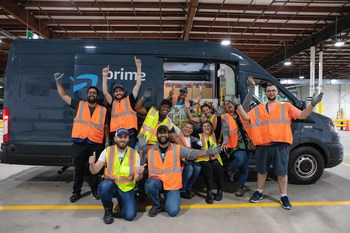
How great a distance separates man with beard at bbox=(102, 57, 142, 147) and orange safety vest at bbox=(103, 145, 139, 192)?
62cm

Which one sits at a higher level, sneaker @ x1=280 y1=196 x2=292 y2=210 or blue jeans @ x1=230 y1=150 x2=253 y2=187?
blue jeans @ x1=230 y1=150 x2=253 y2=187

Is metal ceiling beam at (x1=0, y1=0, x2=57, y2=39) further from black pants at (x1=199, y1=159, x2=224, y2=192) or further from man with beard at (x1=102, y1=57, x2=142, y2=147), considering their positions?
black pants at (x1=199, y1=159, x2=224, y2=192)

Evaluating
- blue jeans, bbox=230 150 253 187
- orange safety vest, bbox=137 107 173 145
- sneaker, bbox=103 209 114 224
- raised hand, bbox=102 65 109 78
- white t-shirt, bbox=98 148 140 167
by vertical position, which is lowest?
sneaker, bbox=103 209 114 224

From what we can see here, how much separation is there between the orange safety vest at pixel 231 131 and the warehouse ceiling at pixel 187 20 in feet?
18.1

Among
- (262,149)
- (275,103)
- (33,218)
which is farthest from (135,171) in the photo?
(275,103)

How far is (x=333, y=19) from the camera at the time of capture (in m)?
10.5

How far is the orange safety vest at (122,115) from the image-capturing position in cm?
374

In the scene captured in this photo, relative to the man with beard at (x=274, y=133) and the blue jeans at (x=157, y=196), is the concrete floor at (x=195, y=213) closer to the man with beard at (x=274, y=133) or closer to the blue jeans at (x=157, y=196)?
the blue jeans at (x=157, y=196)

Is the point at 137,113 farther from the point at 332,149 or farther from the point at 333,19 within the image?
the point at 333,19

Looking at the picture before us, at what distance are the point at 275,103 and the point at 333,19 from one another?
9.25 metres

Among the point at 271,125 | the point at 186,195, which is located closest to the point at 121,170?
the point at 186,195

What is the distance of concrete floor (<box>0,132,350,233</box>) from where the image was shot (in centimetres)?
294

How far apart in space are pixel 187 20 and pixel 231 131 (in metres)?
6.70

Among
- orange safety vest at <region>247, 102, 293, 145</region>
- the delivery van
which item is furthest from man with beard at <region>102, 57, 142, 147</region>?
orange safety vest at <region>247, 102, 293, 145</region>
